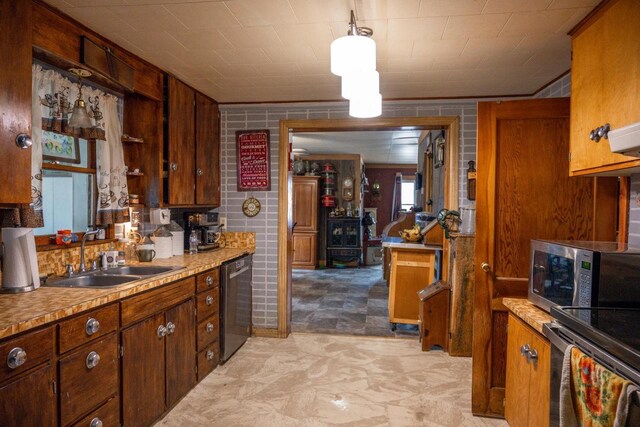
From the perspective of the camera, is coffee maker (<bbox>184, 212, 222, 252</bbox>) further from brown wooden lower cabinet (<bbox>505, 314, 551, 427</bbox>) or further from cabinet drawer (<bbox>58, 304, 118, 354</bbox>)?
brown wooden lower cabinet (<bbox>505, 314, 551, 427</bbox>)

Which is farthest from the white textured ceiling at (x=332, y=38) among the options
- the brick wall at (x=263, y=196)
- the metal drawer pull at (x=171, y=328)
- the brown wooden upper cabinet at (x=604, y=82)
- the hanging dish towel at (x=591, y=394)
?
the metal drawer pull at (x=171, y=328)

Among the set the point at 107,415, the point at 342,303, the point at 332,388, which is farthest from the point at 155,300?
the point at 342,303

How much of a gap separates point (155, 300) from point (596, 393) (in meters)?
2.14

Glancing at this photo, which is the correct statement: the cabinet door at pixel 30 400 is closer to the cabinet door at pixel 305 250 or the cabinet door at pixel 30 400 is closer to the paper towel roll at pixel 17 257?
the paper towel roll at pixel 17 257

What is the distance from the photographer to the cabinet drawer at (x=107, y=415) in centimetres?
181

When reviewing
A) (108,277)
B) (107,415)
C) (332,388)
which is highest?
(108,277)

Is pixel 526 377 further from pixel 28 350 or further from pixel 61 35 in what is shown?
pixel 61 35

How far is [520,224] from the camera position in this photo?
2375 millimetres

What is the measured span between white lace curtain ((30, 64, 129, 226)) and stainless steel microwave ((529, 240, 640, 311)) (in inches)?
102

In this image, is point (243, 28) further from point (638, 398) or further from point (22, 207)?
point (638, 398)

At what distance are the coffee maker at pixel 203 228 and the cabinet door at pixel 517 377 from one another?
259cm

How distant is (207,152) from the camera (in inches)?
149

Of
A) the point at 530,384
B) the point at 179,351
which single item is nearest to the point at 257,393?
the point at 179,351

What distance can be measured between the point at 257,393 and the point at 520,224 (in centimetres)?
210
